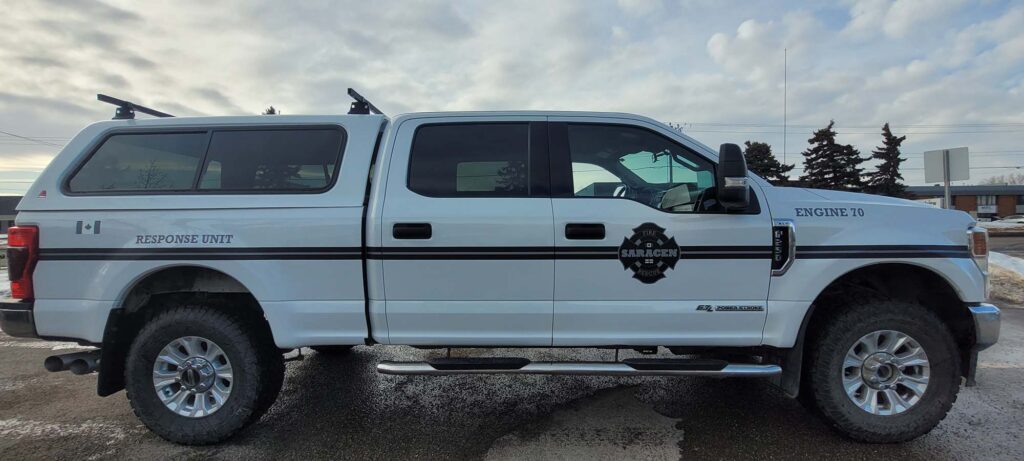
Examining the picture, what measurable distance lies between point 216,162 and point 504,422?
2624 millimetres

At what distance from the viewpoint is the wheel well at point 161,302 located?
331cm

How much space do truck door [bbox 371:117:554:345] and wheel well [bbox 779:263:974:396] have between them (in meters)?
1.58

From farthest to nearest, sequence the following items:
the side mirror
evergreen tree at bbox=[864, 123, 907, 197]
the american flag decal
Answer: evergreen tree at bbox=[864, 123, 907, 197], the american flag decal, the side mirror

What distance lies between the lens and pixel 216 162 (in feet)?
11.2

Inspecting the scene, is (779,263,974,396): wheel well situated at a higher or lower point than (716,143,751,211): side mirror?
lower

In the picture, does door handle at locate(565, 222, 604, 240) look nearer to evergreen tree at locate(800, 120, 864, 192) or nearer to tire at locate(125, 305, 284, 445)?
tire at locate(125, 305, 284, 445)

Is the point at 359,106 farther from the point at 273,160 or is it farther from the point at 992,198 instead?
the point at 992,198

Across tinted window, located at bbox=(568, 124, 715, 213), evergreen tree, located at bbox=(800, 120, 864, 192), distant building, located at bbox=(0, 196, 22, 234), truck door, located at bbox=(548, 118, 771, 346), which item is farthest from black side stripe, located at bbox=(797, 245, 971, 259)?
distant building, located at bbox=(0, 196, 22, 234)

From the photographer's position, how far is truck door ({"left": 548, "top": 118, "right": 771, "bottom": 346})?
3.16m

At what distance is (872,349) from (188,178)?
14.7 ft

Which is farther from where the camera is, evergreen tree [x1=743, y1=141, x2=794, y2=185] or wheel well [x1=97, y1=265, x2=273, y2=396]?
evergreen tree [x1=743, y1=141, x2=794, y2=185]

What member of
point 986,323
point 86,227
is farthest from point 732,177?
point 86,227

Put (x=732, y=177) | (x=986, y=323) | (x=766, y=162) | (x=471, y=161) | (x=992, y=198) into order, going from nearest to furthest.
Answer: (x=732, y=177), (x=986, y=323), (x=471, y=161), (x=766, y=162), (x=992, y=198)

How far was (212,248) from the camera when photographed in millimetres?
3227
